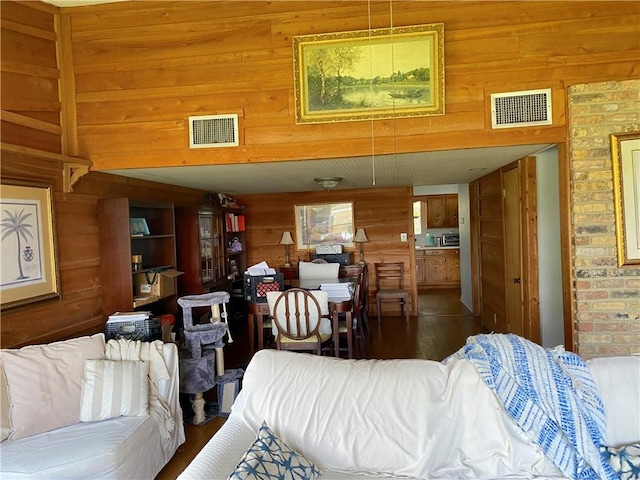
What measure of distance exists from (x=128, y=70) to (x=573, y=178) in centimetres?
331

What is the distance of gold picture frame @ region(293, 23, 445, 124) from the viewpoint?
276cm

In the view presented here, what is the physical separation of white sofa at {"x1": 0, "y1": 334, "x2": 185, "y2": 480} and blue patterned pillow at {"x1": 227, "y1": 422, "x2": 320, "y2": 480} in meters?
0.96

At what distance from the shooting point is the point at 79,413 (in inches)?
89.5

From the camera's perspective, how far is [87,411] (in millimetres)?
2264

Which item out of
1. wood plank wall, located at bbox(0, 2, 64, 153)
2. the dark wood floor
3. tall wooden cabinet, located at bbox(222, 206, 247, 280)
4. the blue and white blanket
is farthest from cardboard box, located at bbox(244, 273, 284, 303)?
the blue and white blanket

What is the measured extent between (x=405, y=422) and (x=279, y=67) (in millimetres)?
2464

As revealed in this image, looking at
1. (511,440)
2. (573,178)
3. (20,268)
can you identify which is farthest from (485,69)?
(20,268)

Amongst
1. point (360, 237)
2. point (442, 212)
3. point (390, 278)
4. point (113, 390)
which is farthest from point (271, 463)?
point (442, 212)

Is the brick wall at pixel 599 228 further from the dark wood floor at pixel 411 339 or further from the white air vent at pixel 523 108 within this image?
the dark wood floor at pixel 411 339

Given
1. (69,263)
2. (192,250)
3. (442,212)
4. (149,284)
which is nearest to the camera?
(69,263)

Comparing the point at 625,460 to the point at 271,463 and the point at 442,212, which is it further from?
the point at 442,212

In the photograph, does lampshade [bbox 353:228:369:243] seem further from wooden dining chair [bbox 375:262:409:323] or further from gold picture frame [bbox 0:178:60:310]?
gold picture frame [bbox 0:178:60:310]

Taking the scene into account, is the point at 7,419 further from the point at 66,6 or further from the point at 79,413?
the point at 66,6

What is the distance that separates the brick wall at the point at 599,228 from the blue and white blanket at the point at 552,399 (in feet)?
3.84
